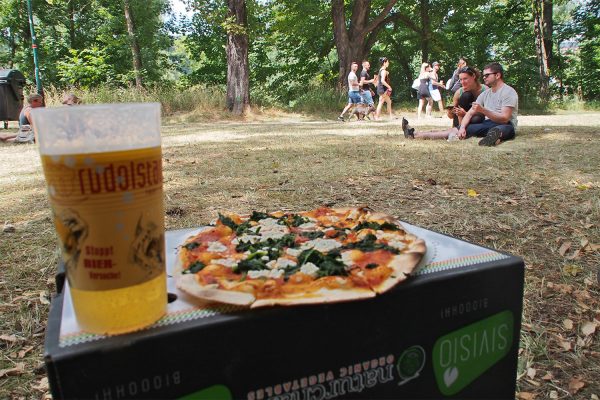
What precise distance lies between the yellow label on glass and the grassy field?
1.07 m

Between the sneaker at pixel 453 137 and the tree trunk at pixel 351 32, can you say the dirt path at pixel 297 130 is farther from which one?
the tree trunk at pixel 351 32

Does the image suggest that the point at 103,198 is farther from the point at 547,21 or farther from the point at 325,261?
the point at 547,21

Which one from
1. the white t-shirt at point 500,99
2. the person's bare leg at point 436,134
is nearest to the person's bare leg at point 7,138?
the person's bare leg at point 436,134

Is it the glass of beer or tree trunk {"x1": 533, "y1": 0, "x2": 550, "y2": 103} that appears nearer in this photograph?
the glass of beer

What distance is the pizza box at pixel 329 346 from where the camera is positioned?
0.73 meters

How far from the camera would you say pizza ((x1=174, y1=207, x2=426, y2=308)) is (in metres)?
0.86

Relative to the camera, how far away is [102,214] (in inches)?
26.5

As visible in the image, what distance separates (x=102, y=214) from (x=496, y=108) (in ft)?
20.9

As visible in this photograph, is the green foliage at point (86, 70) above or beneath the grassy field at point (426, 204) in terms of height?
above

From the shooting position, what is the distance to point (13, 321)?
1.83m

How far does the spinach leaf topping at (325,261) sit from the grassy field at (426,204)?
2.97 feet

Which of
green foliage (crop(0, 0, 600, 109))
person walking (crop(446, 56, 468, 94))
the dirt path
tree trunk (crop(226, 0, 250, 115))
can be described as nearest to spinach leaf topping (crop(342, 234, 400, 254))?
the dirt path

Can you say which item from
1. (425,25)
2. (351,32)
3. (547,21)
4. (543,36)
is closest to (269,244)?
(351,32)

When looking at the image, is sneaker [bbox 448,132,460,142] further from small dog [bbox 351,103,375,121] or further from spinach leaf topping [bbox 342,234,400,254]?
small dog [bbox 351,103,375,121]
